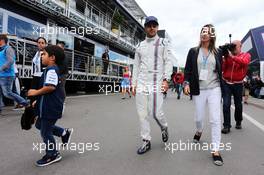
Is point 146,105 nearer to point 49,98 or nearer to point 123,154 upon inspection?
point 123,154

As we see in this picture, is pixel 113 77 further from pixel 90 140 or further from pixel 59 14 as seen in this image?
pixel 90 140

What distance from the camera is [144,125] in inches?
168

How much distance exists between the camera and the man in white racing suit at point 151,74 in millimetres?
4207

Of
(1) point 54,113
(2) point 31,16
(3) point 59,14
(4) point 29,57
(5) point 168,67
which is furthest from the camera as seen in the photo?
(3) point 59,14

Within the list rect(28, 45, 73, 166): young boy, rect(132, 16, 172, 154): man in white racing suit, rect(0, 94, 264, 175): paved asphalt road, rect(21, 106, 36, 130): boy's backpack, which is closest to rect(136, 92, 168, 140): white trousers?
rect(132, 16, 172, 154): man in white racing suit

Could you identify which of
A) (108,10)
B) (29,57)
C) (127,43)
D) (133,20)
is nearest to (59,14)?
(29,57)

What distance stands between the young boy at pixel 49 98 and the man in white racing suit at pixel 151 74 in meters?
1.23

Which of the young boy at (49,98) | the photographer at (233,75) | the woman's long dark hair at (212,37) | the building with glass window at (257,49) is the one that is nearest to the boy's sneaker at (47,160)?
the young boy at (49,98)

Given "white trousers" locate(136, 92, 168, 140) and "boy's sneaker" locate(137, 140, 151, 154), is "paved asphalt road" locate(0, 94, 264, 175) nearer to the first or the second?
"boy's sneaker" locate(137, 140, 151, 154)

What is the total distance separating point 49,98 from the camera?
11.4 ft

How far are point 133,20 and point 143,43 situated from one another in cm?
3010

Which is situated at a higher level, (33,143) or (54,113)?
(54,113)

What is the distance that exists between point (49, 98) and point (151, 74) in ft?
5.00

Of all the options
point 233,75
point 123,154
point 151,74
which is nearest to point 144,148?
point 123,154
